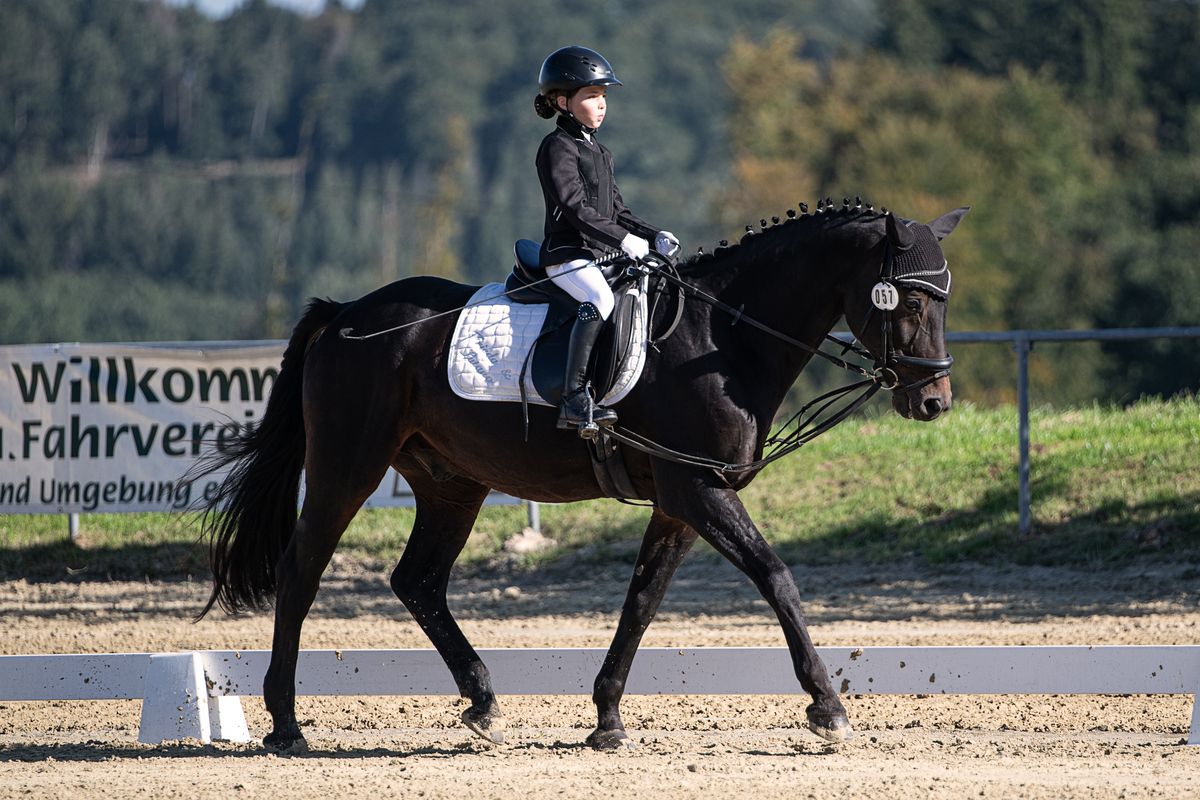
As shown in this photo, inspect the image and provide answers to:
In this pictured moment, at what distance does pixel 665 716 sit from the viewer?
287 inches

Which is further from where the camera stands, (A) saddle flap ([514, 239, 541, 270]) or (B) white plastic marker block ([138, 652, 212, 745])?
(B) white plastic marker block ([138, 652, 212, 745])

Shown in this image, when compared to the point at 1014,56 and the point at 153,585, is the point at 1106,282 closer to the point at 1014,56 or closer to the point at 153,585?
the point at 1014,56

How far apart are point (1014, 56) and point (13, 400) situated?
5187 cm

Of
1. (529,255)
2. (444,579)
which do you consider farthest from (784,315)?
(444,579)

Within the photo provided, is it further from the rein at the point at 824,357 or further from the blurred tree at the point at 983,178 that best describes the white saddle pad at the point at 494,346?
the blurred tree at the point at 983,178

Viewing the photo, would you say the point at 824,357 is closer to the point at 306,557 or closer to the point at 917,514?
the point at 306,557

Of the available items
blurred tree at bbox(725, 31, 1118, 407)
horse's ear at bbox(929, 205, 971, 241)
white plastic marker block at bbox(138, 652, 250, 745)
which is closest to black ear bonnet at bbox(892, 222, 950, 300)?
horse's ear at bbox(929, 205, 971, 241)

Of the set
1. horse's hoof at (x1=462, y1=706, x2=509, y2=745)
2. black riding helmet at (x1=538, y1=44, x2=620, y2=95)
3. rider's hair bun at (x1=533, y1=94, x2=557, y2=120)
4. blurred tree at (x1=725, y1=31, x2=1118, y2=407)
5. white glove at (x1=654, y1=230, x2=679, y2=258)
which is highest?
blurred tree at (x1=725, y1=31, x2=1118, y2=407)

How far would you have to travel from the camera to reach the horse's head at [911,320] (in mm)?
5902

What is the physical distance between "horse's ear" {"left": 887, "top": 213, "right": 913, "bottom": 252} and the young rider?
2.95ft

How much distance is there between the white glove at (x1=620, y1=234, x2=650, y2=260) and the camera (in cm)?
622

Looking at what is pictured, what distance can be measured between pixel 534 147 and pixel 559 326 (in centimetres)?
13606

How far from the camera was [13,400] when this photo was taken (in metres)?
12.4

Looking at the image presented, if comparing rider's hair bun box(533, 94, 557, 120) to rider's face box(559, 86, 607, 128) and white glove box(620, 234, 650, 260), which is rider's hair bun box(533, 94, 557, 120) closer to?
rider's face box(559, 86, 607, 128)
